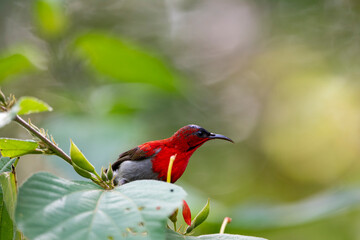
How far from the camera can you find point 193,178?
34.2 ft

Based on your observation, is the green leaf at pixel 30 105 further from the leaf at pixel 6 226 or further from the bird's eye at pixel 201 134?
the bird's eye at pixel 201 134

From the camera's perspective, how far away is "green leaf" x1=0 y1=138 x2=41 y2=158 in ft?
5.43

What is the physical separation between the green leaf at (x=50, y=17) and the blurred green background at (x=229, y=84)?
1cm

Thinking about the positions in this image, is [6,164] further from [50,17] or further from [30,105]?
[50,17]

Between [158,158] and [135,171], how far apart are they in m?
0.18

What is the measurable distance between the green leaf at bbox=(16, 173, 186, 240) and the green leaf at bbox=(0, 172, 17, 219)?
0.25 metres

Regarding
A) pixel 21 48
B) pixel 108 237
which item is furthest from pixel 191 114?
pixel 108 237

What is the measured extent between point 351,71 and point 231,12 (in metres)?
3.87

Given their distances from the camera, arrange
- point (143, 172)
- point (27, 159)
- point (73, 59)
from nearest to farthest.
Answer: point (143, 172)
point (73, 59)
point (27, 159)

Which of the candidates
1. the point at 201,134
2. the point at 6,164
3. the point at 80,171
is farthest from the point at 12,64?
→ the point at 80,171

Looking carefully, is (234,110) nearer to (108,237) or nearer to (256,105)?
(256,105)

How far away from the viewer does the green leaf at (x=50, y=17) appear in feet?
15.4

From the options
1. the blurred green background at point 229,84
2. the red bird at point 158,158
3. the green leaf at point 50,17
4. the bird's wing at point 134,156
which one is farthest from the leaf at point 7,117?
the green leaf at point 50,17

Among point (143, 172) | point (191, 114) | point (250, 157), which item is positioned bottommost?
point (250, 157)
